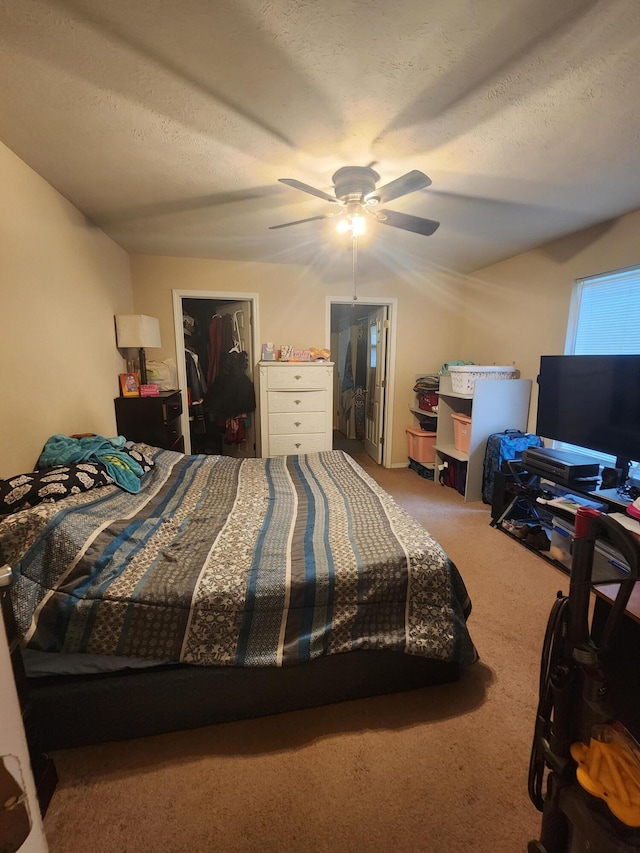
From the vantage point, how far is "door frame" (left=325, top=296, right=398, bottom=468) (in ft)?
13.7

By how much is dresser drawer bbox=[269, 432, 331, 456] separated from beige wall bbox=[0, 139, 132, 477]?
1529mm

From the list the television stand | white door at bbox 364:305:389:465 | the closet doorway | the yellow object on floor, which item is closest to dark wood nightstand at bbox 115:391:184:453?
the closet doorway

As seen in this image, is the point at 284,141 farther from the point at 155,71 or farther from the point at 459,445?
the point at 459,445

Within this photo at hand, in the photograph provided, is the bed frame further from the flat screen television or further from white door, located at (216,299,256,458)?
white door, located at (216,299,256,458)

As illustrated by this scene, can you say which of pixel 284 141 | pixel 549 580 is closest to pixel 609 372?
pixel 549 580

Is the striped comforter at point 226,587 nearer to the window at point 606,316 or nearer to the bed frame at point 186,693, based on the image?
the bed frame at point 186,693

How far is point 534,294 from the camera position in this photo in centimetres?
339

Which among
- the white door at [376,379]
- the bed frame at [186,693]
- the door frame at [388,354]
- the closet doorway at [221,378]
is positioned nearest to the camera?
the bed frame at [186,693]

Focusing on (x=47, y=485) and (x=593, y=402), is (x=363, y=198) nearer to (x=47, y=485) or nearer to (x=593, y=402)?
(x=593, y=402)

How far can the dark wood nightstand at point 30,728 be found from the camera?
1093 millimetres

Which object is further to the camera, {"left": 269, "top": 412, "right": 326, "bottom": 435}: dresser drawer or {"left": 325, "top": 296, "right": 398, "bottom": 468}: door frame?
{"left": 325, "top": 296, "right": 398, "bottom": 468}: door frame

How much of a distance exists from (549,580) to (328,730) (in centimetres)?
171

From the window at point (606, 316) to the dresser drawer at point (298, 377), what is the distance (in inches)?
85.6

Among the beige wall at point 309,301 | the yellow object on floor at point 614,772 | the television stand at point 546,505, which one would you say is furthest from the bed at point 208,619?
the beige wall at point 309,301
